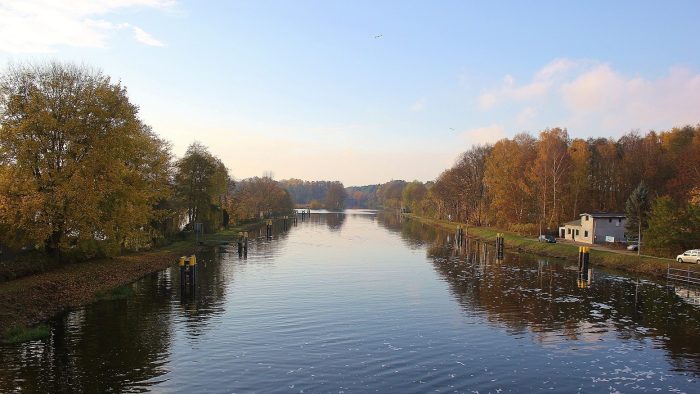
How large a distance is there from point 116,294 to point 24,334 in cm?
1211

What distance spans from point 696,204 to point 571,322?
36993mm

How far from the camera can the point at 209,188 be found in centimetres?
8400

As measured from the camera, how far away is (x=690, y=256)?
177 feet

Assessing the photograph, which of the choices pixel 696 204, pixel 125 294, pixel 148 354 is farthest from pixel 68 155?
pixel 696 204

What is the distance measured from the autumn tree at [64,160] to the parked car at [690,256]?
55.6 m

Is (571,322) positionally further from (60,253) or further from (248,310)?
(60,253)

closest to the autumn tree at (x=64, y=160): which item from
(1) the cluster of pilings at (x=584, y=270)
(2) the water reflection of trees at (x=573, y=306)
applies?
(2) the water reflection of trees at (x=573, y=306)

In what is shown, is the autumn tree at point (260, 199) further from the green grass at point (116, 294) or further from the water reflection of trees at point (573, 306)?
the green grass at point (116, 294)

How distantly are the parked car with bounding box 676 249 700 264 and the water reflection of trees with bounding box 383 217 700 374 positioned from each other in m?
8.69

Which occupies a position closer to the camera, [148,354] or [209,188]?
[148,354]

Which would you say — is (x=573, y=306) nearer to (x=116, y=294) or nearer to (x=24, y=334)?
(x=116, y=294)

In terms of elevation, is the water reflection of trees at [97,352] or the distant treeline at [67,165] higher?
the distant treeline at [67,165]

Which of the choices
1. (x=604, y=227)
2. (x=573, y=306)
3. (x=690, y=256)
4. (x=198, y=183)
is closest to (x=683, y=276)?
(x=690, y=256)

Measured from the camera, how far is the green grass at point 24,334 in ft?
83.9
